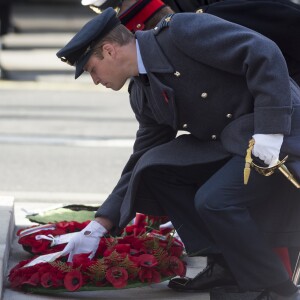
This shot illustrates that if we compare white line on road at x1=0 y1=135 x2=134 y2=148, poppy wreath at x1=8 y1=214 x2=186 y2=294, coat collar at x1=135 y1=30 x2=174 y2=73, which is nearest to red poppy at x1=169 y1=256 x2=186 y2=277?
poppy wreath at x1=8 y1=214 x2=186 y2=294

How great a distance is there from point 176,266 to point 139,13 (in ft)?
4.26

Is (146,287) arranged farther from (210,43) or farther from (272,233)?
(210,43)

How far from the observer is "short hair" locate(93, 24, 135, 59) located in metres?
4.28

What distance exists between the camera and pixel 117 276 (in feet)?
14.3

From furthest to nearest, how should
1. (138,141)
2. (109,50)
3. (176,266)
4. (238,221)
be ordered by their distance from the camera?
(138,141)
(176,266)
(109,50)
(238,221)

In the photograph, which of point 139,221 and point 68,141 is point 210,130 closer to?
point 139,221

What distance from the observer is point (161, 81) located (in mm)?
4316

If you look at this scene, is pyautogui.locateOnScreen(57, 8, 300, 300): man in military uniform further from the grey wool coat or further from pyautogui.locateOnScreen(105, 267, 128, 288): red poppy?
pyautogui.locateOnScreen(105, 267, 128, 288): red poppy

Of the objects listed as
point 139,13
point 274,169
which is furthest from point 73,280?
point 139,13

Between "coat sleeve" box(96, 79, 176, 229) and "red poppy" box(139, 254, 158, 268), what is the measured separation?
0.87 feet

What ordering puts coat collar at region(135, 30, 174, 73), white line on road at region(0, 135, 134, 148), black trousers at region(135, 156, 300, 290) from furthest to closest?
white line on road at region(0, 135, 134, 148), coat collar at region(135, 30, 174, 73), black trousers at region(135, 156, 300, 290)

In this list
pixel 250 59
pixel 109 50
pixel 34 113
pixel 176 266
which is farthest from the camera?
pixel 34 113

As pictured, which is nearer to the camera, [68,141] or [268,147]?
[268,147]

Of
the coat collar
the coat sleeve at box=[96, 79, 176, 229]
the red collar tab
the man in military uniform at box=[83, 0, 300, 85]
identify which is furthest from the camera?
the red collar tab
